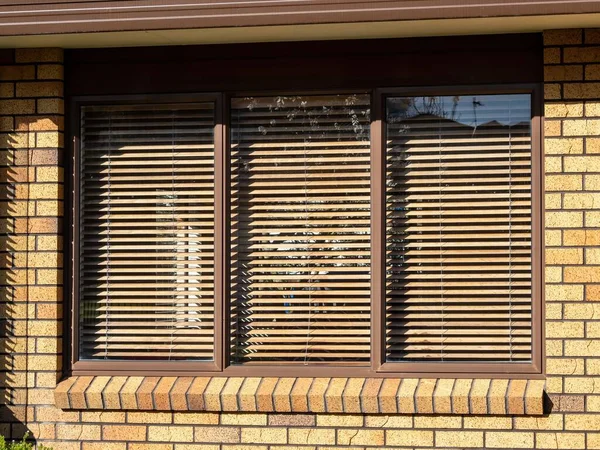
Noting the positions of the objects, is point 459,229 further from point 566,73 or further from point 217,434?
point 217,434

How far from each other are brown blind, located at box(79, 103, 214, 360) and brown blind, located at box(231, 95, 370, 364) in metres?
0.21

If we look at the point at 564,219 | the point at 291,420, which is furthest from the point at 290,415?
the point at 564,219

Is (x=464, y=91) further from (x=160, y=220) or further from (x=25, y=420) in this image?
(x=25, y=420)

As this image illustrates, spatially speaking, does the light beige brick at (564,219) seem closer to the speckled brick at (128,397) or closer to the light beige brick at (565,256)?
the light beige brick at (565,256)

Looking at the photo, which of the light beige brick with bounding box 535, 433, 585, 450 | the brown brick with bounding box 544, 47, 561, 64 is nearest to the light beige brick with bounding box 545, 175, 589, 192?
the brown brick with bounding box 544, 47, 561, 64

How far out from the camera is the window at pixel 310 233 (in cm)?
622

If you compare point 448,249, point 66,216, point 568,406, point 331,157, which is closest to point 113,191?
point 66,216

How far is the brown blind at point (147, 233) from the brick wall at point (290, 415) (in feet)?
0.78

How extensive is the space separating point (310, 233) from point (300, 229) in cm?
7

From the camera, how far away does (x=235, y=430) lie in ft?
20.5

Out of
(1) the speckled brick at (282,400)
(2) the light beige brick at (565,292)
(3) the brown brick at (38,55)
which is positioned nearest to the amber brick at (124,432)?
(1) the speckled brick at (282,400)

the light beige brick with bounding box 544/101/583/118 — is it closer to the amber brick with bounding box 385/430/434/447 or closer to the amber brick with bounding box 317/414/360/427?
the amber brick with bounding box 385/430/434/447

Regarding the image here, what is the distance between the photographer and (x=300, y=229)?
21.0 feet

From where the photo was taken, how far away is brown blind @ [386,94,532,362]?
6.20 metres
